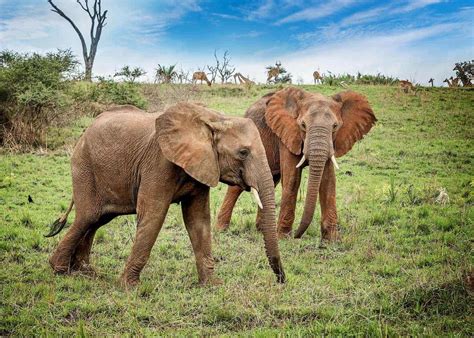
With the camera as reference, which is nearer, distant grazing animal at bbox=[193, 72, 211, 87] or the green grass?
the green grass

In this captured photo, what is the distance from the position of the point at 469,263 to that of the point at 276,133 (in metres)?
3.96

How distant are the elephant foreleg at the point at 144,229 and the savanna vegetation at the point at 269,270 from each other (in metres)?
0.26

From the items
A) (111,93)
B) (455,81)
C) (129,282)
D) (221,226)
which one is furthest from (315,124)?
(455,81)

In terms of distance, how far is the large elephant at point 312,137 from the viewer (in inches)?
375

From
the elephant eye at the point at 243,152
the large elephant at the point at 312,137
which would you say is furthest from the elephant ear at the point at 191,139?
the large elephant at the point at 312,137

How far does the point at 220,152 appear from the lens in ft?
22.5

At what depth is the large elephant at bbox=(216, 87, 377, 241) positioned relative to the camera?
9516mm

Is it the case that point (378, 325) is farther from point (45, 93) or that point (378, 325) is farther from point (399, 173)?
point (45, 93)

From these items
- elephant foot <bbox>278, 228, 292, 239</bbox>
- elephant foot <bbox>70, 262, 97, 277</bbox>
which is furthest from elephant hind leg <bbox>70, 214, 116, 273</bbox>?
elephant foot <bbox>278, 228, 292, 239</bbox>

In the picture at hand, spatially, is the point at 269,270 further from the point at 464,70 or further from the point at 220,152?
the point at 464,70

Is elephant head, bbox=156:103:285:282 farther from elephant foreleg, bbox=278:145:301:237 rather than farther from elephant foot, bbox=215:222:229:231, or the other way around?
elephant foot, bbox=215:222:229:231

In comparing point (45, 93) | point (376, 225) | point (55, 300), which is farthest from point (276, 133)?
point (45, 93)

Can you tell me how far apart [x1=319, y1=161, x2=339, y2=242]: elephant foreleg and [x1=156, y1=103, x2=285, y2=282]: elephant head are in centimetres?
311

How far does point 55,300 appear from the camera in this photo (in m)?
6.68
